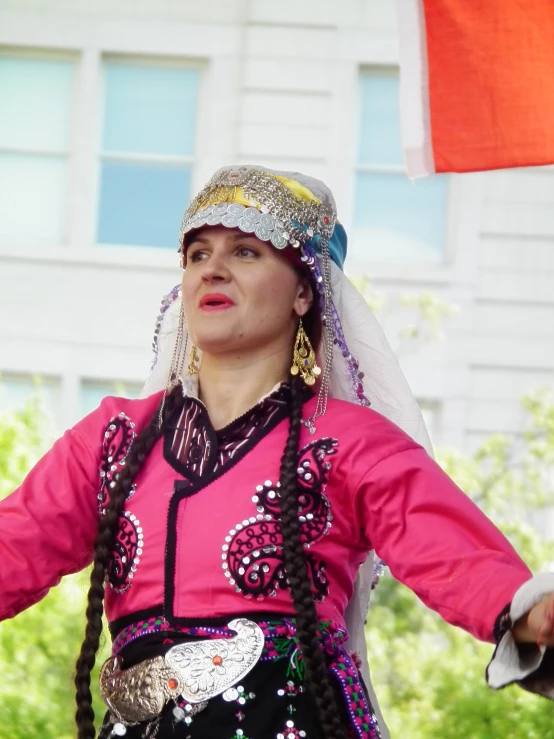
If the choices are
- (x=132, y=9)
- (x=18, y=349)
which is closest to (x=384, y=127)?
(x=132, y=9)

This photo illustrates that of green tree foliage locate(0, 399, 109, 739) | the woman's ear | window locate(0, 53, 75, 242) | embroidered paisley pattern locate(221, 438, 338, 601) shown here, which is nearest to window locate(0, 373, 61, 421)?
window locate(0, 53, 75, 242)

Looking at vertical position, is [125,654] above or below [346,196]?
below

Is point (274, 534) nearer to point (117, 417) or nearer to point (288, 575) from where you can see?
point (288, 575)

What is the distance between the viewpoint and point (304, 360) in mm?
2703

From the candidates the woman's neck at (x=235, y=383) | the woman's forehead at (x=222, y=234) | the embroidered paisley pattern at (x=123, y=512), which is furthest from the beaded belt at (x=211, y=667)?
the woman's forehead at (x=222, y=234)

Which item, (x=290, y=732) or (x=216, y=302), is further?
(x=216, y=302)

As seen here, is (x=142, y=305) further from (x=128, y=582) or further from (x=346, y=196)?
(x=128, y=582)

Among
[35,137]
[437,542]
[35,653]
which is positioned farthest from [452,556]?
[35,137]

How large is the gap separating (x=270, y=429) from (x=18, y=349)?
13.0 ft

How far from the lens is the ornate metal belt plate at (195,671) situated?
2266mm

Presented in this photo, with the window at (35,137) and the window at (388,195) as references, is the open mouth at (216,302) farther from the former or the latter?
the window at (35,137)

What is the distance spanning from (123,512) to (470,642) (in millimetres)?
3119

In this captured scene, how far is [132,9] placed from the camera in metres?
6.36

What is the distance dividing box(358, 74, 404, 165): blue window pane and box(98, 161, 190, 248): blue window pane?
0.92 m
